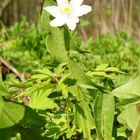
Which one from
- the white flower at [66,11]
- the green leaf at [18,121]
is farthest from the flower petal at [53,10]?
the green leaf at [18,121]

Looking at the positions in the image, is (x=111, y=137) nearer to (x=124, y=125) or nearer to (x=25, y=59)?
(x=124, y=125)

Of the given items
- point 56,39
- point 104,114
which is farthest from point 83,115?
point 56,39

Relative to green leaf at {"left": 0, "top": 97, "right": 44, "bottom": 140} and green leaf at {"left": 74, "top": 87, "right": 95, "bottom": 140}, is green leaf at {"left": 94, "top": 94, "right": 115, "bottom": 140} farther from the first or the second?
green leaf at {"left": 0, "top": 97, "right": 44, "bottom": 140}

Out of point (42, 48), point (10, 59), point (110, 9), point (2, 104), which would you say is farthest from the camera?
point (110, 9)

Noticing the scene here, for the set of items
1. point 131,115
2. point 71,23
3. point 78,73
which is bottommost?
point 131,115

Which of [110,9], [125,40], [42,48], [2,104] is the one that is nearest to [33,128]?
[2,104]

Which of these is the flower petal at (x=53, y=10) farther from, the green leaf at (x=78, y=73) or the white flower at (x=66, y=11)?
the green leaf at (x=78, y=73)

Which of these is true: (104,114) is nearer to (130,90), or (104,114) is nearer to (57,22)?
(130,90)
